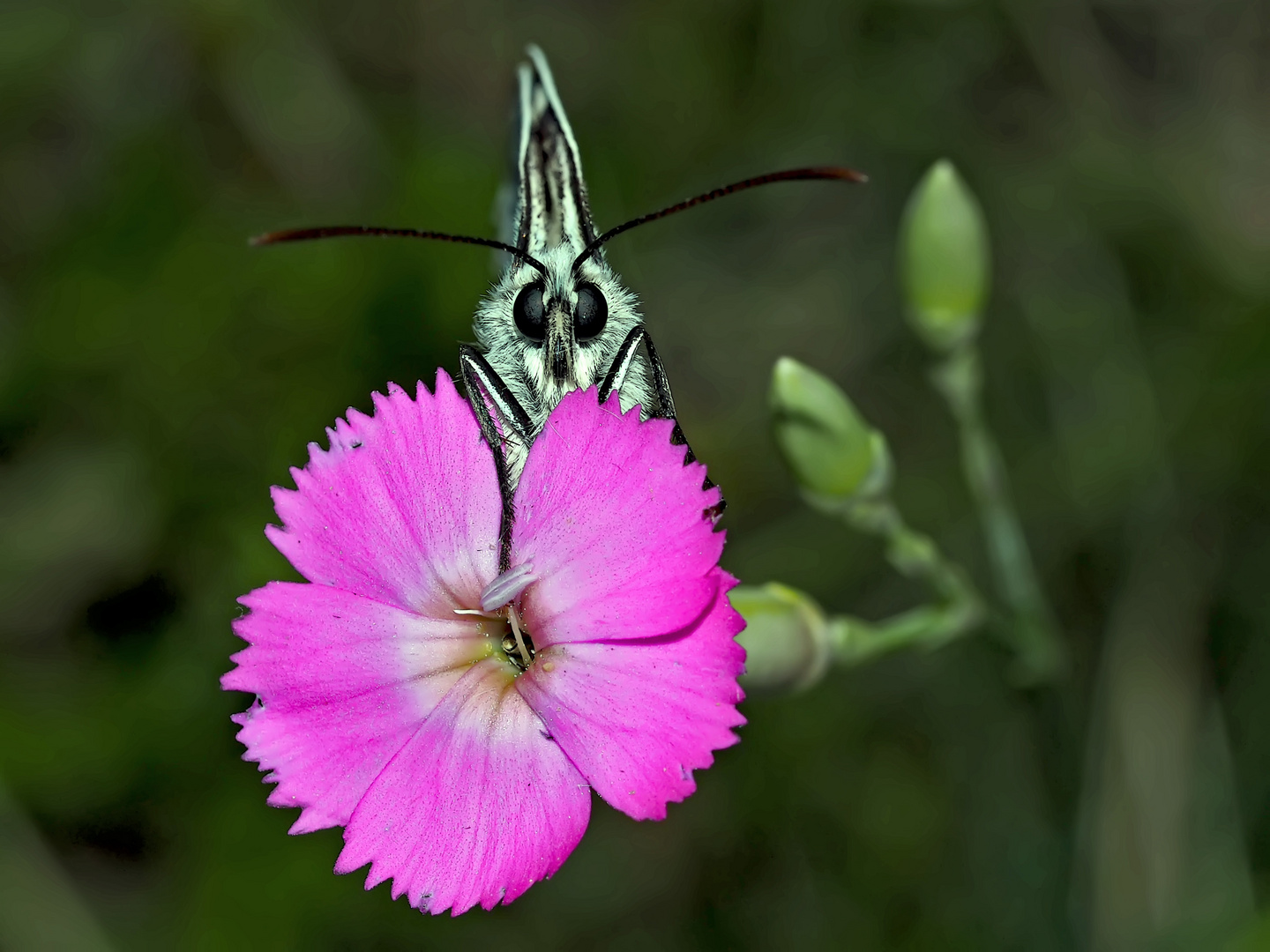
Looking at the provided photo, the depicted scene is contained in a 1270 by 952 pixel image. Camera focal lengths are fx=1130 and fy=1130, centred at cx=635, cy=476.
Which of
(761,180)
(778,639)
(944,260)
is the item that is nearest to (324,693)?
(778,639)

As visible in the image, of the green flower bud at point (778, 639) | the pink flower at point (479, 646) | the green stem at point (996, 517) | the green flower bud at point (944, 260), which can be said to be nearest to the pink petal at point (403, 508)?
the pink flower at point (479, 646)

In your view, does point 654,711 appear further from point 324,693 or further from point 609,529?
point 324,693

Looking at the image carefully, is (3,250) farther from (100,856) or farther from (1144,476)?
(1144,476)

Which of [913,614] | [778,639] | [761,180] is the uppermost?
[761,180]

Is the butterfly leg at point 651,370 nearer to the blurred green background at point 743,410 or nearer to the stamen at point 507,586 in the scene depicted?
the stamen at point 507,586

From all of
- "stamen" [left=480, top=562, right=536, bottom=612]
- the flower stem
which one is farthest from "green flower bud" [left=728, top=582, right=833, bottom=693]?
"stamen" [left=480, top=562, right=536, bottom=612]

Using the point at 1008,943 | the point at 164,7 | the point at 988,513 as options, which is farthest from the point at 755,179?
the point at 164,7
